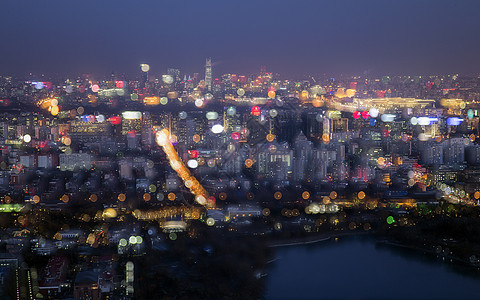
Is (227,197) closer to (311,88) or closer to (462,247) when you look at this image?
(462,247)

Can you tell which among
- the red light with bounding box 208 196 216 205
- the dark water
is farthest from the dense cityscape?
the dark water

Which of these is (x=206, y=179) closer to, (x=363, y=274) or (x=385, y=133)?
(x=363, y=274)

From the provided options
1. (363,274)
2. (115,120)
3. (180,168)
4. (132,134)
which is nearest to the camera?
(363,274)

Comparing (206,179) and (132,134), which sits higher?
(132,134)

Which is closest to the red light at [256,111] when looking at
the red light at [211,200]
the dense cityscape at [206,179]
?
the dense cityscape at [206,179]

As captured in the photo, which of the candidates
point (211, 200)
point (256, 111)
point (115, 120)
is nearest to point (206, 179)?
point (211, 200)

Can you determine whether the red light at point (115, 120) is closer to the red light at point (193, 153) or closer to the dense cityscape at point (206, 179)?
the dense cityscape at point (206, 179)

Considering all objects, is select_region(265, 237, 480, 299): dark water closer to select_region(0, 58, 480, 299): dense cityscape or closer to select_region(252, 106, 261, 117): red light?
select_region(0, 58, 480, 299): dense cityscape

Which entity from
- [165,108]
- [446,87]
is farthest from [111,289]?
[446,87]
